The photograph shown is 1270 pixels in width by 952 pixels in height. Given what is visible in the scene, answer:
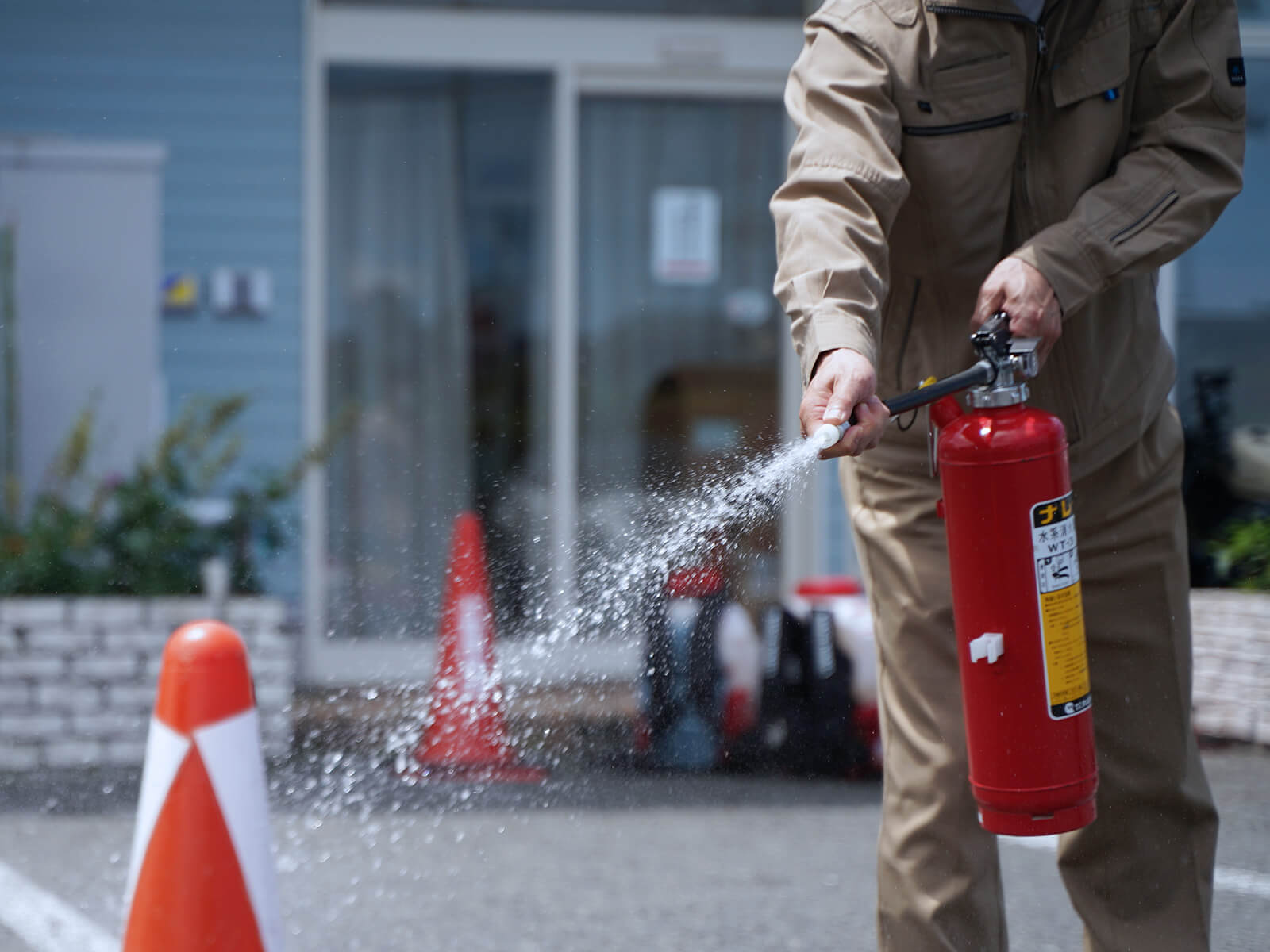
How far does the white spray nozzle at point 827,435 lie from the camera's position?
5.85 ft

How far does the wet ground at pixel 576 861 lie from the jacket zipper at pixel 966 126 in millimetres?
1928

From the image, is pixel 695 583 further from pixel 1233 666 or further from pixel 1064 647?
pixel 1064 647

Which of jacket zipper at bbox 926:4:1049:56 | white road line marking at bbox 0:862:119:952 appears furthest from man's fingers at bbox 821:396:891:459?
white road line marking at bbox 0:862:119:952

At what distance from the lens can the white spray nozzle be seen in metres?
1.78

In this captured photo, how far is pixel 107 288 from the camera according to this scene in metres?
6.33

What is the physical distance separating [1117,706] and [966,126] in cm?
96

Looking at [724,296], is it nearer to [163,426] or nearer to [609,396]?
[609,396]

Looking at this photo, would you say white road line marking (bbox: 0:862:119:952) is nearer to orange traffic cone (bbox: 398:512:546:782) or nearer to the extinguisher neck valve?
orange traffic cone (bbox: 398:512:546:782)

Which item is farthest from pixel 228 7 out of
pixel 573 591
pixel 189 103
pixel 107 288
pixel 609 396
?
pixel 573 591

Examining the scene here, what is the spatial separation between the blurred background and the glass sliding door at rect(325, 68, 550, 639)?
0.05 ft

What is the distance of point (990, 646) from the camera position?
2096mm

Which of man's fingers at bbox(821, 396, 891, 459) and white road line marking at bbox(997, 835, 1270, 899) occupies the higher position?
man's fingers at bbox(821, 396, 891, 459)

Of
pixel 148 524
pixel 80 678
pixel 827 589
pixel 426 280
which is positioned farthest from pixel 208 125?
pixel 827 589

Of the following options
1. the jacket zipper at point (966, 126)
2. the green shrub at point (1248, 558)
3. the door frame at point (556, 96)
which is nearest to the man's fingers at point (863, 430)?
the jacket zipper at point (966, 126)
